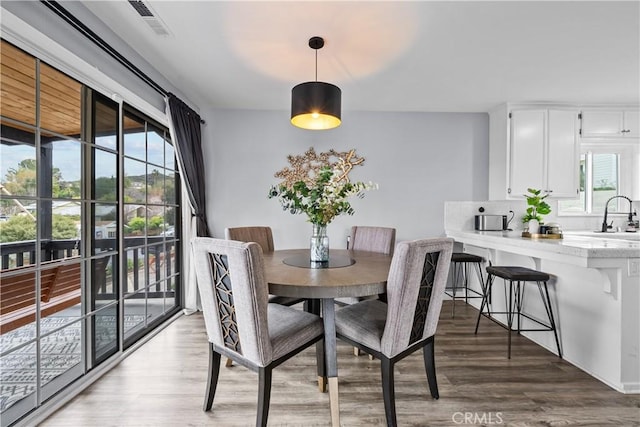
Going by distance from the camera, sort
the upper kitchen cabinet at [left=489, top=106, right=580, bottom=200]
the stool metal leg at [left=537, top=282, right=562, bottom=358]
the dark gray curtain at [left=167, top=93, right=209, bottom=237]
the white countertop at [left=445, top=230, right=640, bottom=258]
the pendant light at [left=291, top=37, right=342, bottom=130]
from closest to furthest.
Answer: the white countertop at [left=445, top=230, right=640, bottom=258], the pendant light at [left=291, top=37, right=342, bottom=130], the stool metal leg at [left=537, top=282, right=562, bottom=358], the dark gray curtain at [left=167, top=93, right=209, bottom=237], the upper kitchen cabinet at [left=489, top=106, right=580, bottom=200]

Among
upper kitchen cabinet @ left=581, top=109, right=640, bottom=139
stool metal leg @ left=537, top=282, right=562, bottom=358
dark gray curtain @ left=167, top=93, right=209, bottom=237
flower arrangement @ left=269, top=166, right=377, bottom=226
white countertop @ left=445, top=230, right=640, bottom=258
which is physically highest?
upper kitchen cabinet @ left=581, top=109, right=640, bottom=139

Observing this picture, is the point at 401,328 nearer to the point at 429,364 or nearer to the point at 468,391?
the point at 429,364

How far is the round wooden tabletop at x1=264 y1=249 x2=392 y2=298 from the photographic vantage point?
1346 millimetres

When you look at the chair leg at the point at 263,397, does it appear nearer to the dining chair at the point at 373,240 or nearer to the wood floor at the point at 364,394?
the wood floor at the point at 364,394

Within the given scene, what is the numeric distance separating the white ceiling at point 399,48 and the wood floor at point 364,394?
2.33 m

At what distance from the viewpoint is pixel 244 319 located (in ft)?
4.39

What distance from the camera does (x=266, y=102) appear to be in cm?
337

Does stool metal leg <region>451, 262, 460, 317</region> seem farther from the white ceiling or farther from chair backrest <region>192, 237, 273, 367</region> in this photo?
chair backrest <region>192, 237, 273, 367</region>

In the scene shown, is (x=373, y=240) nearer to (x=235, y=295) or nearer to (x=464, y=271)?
(x=235, y=295)

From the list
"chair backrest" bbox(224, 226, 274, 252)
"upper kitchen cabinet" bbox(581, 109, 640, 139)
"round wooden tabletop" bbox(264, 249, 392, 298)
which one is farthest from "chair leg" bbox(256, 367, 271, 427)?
"upper kitchen cabinet" bbox(581, 109, 640, 139)

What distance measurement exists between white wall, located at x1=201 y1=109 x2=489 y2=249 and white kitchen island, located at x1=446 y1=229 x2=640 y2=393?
1472 millimetres

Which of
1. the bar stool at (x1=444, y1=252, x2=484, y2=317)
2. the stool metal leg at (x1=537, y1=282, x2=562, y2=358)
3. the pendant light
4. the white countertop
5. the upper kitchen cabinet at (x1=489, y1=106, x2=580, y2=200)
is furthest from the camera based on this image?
the upper kitchen cabinet at (x1=489, y1=106, x2=580, y2=200)

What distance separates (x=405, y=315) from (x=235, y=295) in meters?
0.81

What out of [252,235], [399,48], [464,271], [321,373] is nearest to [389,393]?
[321,373]
